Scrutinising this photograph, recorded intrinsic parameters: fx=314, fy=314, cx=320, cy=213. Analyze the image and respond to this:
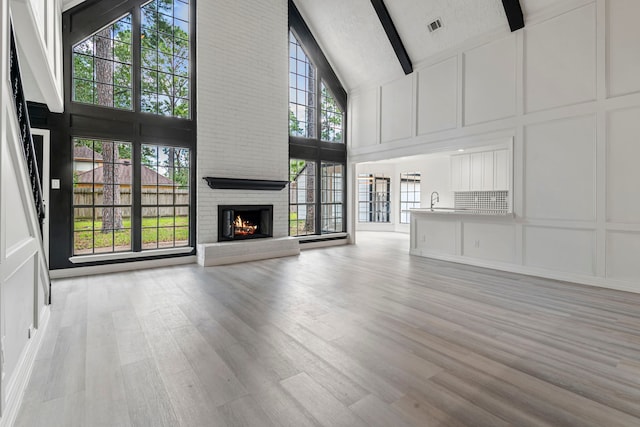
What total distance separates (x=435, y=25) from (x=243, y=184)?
16.2 ft

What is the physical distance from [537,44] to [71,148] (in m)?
7.67

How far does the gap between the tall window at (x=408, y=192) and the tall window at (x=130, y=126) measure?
26.2 feet

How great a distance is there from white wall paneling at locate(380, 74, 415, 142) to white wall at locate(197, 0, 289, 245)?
94.1 inches

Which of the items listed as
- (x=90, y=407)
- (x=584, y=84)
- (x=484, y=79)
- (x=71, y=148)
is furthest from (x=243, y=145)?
(x=584, y=84)

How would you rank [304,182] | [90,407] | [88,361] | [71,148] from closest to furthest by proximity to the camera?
[90,407], [88,361], [71,148], [304,182]

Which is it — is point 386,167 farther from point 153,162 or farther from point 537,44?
point 153,162

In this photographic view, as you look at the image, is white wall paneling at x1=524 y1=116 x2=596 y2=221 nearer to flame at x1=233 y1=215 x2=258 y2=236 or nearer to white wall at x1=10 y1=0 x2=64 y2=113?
flame at x1=233 y1=215 x2=258 y2=236

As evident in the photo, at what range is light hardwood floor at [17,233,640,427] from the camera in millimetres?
1812

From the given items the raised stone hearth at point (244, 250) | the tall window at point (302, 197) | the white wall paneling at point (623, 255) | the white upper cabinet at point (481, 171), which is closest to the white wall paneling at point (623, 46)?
the white wall paneling at point (623, 255)

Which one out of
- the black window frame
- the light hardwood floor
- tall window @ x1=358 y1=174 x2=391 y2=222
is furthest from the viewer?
tall window @ x1=358 y1=174 x2=391 y2=222

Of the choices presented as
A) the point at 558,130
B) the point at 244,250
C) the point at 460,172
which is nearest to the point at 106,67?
the point at 244,250

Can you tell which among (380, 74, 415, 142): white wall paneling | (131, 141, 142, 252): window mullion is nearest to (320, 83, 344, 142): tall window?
(380, 74, 415, 142): white wall paneling

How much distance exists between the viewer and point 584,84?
15.2 feet

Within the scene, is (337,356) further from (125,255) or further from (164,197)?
(164,197)
